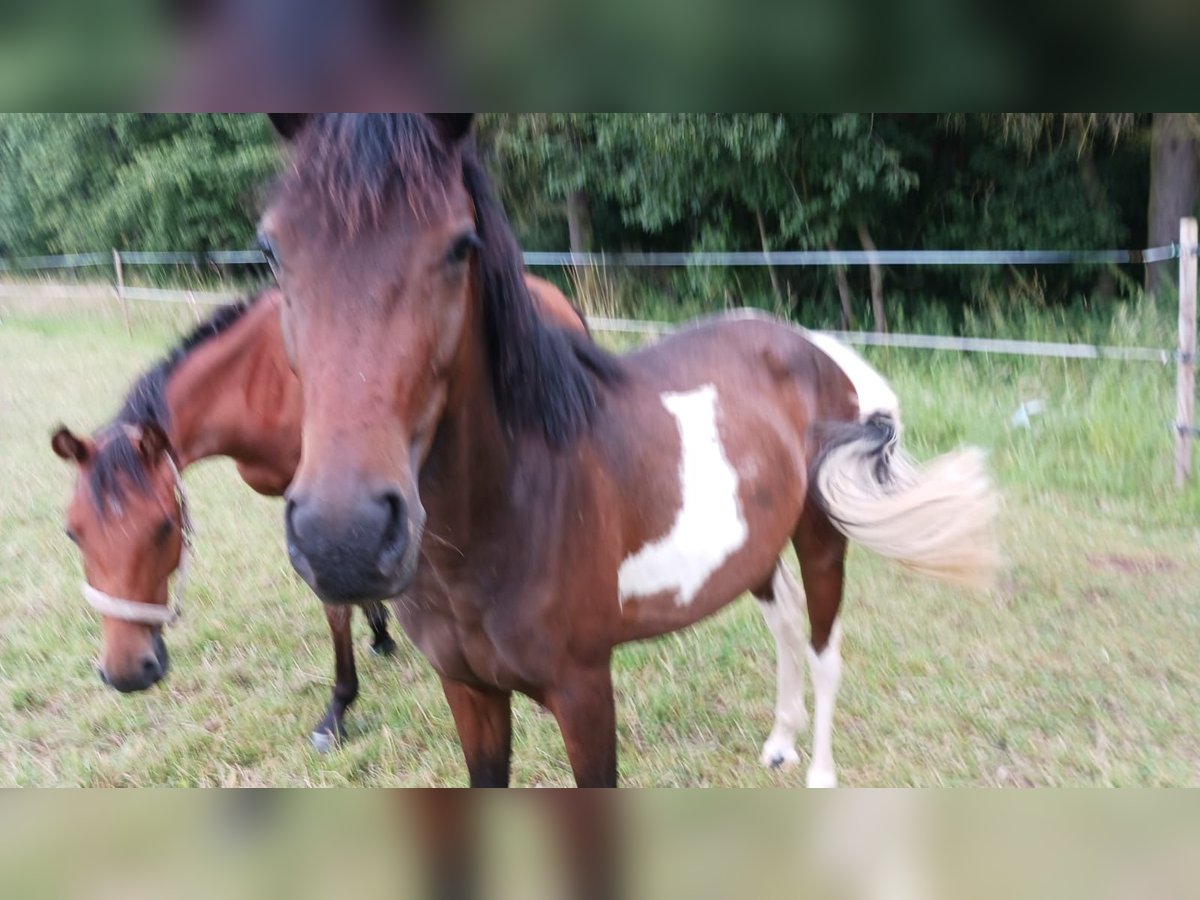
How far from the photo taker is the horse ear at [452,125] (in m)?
0.52

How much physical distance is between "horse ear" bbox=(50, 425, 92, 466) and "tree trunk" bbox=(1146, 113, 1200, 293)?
52.1 inches

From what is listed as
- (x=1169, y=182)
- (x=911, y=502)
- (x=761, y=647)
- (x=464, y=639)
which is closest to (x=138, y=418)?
(x=464, y=639)

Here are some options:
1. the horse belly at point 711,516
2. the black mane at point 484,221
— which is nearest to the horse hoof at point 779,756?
the horse belly at point 711,516

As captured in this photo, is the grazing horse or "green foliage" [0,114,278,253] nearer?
the grazing horse

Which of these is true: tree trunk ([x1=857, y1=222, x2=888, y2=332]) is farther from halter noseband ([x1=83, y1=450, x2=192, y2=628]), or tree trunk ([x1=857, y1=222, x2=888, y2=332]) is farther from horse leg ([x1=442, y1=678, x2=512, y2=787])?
halter noseband ([x1=83, y1=450, x2=192, y2=628])

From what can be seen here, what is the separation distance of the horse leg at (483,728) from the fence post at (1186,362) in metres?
1.46

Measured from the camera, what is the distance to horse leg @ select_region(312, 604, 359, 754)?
1374 mm

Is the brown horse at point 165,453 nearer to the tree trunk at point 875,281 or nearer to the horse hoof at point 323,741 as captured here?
the horse hoof at point 323,741

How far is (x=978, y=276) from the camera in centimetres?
119

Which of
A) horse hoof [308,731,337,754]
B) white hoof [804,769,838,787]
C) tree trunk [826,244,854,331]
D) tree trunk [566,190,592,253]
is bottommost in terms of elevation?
white hoof [804,769,838,787]

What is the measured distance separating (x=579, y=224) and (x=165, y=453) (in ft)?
2.24

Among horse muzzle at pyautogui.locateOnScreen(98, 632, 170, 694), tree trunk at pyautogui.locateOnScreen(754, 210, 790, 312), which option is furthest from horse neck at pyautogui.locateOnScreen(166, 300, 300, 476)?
tree trunk at pyautogui.locateOnScreen(754, 210, 790, 312)

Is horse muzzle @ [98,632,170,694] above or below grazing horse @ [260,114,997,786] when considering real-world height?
below

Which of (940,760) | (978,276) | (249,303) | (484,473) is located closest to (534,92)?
(484,473)
